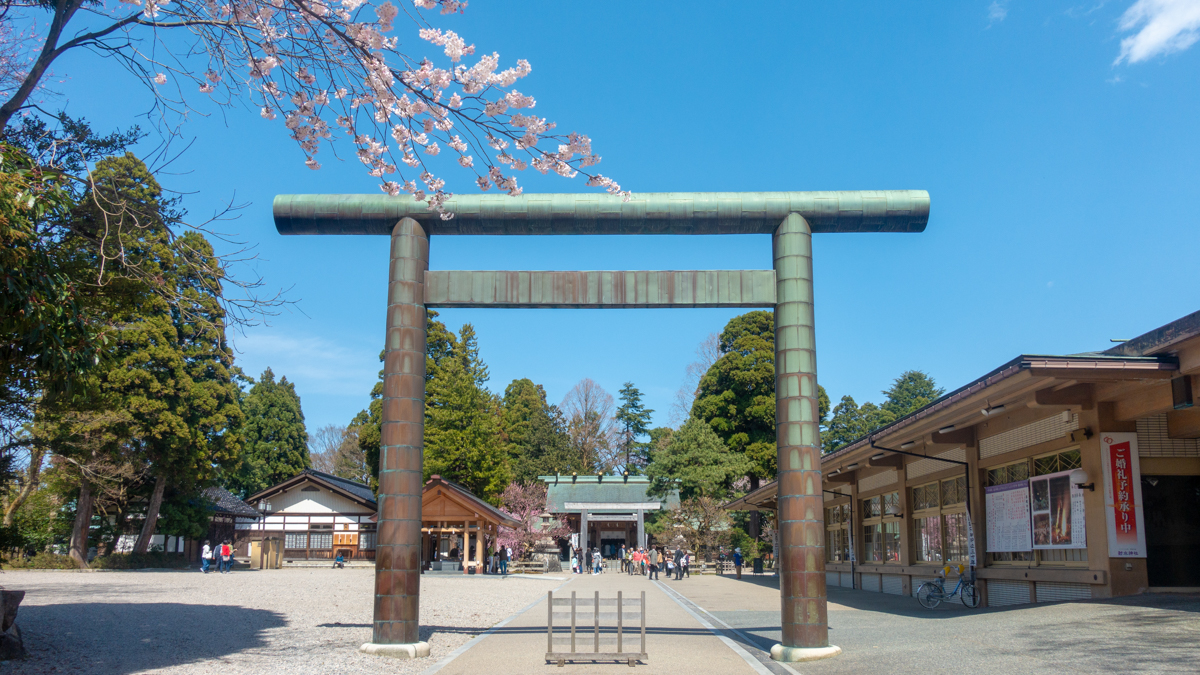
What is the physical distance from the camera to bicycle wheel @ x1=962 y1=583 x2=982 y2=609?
14992 millimetres

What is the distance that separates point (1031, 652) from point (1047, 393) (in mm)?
3996

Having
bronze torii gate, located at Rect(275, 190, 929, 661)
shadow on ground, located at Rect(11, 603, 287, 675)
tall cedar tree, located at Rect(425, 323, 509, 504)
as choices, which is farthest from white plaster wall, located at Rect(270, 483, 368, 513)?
bronze torii gate, located at Rect(275, 190, 929, 661)

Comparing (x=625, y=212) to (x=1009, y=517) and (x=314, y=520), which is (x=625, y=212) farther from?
(x=314, y=520)

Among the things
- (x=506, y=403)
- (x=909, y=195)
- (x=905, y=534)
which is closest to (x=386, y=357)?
(x=909, y=195)

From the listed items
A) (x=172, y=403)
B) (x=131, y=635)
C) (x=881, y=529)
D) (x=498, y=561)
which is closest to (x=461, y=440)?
(x=498, y=561)

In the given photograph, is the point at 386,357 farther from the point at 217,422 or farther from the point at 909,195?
the point at 217,422

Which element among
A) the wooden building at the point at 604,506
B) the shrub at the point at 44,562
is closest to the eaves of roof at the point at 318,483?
the shrub at the point at 44,562

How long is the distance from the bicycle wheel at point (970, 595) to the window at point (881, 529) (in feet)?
15.7

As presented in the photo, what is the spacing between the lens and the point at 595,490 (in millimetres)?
53125

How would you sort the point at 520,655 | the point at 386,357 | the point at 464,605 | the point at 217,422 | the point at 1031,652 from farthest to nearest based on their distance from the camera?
the point at 217,422
the point at 464,605
the point at 386,357
the point at 520,655
the point at 1031,652

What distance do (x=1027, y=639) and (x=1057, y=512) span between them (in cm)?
364

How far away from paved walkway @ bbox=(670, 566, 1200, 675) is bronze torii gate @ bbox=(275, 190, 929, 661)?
158 cm

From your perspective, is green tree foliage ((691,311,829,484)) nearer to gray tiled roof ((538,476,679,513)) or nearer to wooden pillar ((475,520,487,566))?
gray tiled roof ((538,476,679,513))

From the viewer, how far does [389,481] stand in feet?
34.4
